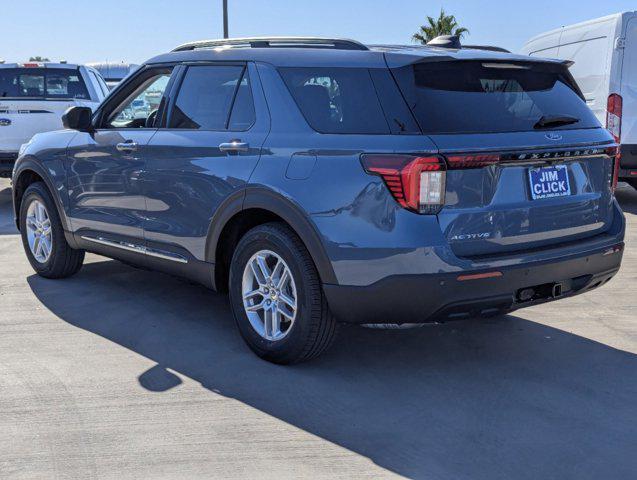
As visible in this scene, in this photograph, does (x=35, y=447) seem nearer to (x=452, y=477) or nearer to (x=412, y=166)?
(x=452, y=477)

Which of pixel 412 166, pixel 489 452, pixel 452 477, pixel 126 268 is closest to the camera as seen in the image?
pixel 452 477

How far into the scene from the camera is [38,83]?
1152 cm

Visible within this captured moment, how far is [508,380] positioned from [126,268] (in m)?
3.74

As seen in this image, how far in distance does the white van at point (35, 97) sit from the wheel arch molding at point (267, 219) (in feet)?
22.5

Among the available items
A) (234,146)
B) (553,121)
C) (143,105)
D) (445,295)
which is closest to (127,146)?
(143,105)

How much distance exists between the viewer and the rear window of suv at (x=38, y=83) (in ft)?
37.8

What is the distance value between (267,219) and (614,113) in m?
6.77

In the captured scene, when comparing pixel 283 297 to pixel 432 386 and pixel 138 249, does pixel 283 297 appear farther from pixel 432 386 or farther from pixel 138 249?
pixel 138 249

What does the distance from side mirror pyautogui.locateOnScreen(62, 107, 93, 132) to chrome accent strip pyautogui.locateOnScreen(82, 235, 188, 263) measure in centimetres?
77

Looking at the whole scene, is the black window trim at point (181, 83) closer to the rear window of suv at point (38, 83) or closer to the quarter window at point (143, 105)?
the quarter window at point (143, 105)

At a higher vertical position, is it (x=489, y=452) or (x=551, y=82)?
(x=551, y=82)

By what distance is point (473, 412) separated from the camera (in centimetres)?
391

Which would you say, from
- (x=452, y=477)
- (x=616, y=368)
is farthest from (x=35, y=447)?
(x=616, y=368)

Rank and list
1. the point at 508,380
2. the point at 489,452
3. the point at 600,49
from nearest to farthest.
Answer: the point at 489,452 < the point at 508,380 < the point at 600,49
